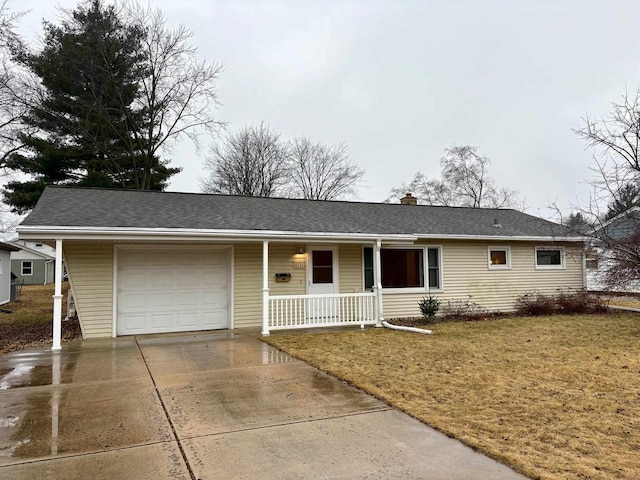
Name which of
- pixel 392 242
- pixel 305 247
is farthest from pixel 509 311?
pixel 305 247

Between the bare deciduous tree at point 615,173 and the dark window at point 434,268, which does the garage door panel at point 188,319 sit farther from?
the bare deciduous tree at point 615,173

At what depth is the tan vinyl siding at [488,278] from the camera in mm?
11977

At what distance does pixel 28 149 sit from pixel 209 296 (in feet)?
46.0

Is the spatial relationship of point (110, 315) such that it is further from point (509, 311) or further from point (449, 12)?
point (449, 12)

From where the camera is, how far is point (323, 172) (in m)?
30.1

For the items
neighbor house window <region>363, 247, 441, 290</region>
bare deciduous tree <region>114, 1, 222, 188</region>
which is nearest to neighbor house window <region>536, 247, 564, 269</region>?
neighbor house window <region>363, 247, 441, 290</region>

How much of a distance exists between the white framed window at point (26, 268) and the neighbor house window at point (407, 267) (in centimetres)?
3658

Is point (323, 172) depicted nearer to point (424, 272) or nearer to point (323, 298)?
point (424, 272)

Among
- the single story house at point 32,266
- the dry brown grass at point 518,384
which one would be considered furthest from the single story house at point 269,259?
the single story house at point 32,266

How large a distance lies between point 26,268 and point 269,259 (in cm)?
3553

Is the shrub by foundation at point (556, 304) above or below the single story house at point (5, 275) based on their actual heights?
below

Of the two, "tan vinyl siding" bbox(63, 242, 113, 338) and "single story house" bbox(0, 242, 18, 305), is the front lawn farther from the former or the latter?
"single story house" bbox(0, 242, 18, 305)

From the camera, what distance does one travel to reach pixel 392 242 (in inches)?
439

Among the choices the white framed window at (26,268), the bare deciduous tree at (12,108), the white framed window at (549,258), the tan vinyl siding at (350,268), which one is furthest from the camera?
the white framed window at (26,268)
